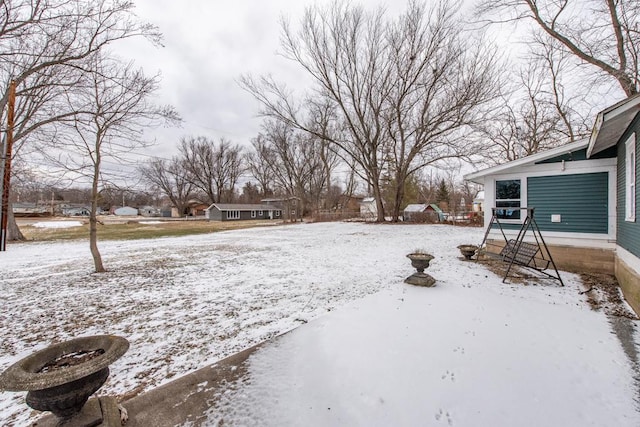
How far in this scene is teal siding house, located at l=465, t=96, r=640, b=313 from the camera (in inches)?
175

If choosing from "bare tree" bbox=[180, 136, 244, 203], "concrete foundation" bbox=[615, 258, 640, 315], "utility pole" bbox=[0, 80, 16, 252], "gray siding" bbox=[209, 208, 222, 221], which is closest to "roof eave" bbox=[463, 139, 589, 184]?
"concrete foundation" bbox=[615, 258, 640, 315]

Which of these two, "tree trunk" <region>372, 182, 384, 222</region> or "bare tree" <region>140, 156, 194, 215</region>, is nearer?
"tree trunk" <region>372, 182, 384, 222</region>

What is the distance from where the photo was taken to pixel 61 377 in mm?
1475

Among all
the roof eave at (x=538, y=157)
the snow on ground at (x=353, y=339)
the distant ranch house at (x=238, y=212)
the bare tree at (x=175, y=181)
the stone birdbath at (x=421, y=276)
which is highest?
the bare tree at (x=175, y=181)

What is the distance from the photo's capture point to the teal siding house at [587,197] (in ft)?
14.5

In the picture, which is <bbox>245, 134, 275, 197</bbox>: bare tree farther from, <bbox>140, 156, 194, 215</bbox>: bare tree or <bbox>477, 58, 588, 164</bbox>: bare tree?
<bbox>477, 58, 588, 164</bbox>: bare tree

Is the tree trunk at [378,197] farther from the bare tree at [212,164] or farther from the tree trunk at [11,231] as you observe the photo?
the bare tree at [212,164]

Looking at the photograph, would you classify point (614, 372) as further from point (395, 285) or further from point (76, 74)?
point (76, 74)

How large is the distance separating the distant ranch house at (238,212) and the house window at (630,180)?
36.8 metres

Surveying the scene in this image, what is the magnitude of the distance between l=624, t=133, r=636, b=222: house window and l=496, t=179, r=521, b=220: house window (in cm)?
235

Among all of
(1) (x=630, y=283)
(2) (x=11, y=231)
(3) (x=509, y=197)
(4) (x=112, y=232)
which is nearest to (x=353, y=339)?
(1) (x=630, y=283)

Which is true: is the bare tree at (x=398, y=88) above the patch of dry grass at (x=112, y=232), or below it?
above

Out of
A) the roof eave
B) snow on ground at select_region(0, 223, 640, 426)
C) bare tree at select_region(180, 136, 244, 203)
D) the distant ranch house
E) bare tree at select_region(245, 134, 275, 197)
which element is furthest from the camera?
bare tree at select_region(180, 136, 244, 203)

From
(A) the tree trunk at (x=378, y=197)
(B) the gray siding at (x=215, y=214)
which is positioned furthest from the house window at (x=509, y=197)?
(B) the gray siding at (x=215, y=214)
